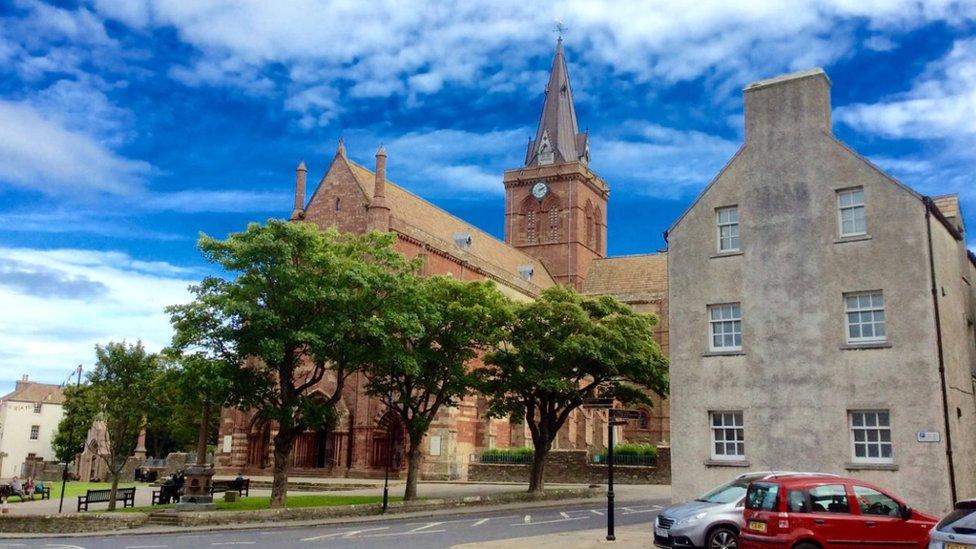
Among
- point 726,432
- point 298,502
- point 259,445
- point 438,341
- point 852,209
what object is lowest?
point 298,502

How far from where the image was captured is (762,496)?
1487cm

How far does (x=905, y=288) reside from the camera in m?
21.8

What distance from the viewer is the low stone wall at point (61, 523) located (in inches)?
995

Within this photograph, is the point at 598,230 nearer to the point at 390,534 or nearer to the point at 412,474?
the point at 412,474

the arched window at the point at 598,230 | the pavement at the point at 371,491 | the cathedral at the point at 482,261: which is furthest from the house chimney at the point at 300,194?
the arched window at the point at 598,230

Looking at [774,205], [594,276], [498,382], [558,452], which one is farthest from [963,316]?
[594,276]

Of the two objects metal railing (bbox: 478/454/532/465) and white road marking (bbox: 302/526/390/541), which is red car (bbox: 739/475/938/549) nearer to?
white road marking (bbox: 302/526/390/541)

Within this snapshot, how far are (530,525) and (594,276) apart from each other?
57.8 meters

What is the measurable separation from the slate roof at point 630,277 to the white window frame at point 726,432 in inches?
1960

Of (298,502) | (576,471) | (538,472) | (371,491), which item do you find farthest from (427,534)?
(576,471)

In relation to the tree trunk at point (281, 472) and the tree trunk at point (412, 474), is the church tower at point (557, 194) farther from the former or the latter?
the tree trunk at point (281, 472)

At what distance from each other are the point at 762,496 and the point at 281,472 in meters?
19.2

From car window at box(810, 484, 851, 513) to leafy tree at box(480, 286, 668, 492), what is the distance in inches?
844

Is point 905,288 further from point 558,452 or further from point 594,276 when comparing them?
point 594,276
